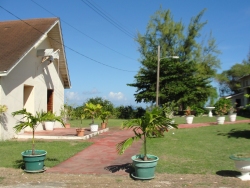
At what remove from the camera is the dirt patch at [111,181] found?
23.7ft

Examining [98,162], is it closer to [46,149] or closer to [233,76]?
[46,149]

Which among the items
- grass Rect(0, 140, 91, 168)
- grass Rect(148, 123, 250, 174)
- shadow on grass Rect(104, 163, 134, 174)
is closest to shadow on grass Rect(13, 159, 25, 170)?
grass Rect(0, 140, 91, 168)

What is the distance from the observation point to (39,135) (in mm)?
15180

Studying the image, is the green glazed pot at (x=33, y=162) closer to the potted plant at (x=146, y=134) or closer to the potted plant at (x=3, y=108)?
the potted plant at (x=146, y=134)

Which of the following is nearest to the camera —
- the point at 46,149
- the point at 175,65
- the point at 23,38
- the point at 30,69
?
the point at 46,149

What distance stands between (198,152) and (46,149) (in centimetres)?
575

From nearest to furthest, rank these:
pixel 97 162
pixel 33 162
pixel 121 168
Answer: pixel 33 162 → pixel 121 168 → pixel 97 162

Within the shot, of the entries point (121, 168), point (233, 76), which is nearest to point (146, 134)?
point (121, 168)

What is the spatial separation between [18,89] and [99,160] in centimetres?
711

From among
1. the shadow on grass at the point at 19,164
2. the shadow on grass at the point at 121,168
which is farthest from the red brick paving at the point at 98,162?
the shadow on grass at the point at 19,164

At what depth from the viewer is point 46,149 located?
11.8 meters

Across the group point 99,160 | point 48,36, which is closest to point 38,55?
point 48,36

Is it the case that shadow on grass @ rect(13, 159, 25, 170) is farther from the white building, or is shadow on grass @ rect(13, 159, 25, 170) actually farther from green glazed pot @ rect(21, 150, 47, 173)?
the white building

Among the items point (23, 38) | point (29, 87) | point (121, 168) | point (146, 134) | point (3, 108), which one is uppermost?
point (23, 38)
